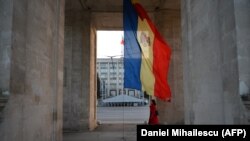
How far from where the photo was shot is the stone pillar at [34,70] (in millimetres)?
6266

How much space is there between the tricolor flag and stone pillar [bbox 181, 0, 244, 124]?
696mm

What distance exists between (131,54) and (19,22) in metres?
3.76

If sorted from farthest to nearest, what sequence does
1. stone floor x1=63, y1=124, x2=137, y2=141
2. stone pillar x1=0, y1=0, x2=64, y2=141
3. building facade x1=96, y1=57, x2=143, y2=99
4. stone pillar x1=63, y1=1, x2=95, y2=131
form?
building facade x1=96, y1=57, x2=143, y2=99 → stone pillar x1=63, y1=1, x2=95, y2=131 → stone floor x1=63, y1=124, x2=137, y2=141 → stone pillar x1=0, y1=0, x2=64, y2=141

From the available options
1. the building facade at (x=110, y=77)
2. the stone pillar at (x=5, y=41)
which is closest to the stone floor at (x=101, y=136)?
the stone pillar at (x=5, y=41)

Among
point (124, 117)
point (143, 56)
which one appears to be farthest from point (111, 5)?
point (124, 117)

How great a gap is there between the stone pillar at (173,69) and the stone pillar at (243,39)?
12081 mm

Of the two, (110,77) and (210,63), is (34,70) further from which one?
(110,77)

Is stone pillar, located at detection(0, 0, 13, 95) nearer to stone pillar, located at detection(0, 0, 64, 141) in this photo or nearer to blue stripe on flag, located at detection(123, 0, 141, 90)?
stone pillar, located at detection(0, 0, 64, 141)

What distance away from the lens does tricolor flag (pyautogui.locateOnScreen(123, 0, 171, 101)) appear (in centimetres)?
939

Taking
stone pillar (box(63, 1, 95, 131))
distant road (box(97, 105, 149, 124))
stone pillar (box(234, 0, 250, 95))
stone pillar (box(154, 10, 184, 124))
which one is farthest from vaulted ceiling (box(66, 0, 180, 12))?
→ stone pillar (box(234, 0, 250, 95))

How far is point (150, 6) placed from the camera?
18750mm

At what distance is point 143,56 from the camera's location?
31.5ft

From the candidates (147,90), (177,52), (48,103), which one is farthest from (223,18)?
(177,52)

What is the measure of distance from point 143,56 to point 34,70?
3136 millimetres
